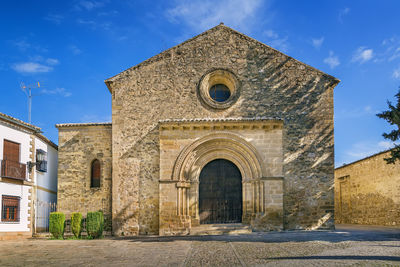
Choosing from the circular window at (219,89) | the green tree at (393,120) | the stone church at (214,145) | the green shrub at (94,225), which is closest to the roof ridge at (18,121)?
the stone church at (214,145)

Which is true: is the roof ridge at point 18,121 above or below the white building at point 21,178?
above

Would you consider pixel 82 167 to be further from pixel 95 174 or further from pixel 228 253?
pixel 228 253

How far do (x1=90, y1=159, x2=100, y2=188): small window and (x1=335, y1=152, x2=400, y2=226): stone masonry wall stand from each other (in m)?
13.1

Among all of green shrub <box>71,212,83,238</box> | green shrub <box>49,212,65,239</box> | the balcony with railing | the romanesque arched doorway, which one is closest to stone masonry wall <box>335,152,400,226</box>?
the romanesque arched doorway

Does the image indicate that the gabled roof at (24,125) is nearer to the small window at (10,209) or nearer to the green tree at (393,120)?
the small window at (10,209)

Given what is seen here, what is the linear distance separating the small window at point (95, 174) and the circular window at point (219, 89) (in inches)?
209

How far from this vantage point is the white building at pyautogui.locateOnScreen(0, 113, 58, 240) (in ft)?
50.9

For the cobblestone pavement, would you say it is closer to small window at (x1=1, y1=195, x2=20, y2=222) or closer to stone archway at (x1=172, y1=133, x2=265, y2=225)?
stone archway at (x1=172, y1=133, x2=265, y2=225)

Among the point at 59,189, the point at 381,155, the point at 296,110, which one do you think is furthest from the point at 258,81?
the point at 59,189

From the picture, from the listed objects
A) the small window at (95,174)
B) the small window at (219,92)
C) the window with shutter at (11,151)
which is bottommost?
the small window at (95,174)

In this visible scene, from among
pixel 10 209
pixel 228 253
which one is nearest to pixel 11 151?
pixel 10 209

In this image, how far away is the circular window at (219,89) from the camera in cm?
1608

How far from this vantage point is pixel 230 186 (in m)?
16.0

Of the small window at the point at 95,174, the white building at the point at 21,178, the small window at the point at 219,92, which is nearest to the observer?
the white building at the point at 21,178
